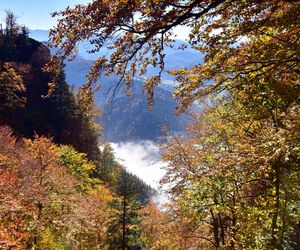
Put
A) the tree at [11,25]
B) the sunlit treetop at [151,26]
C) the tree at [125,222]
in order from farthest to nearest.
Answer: the tree at [11,25] < the tree at [125,222] < the sunlit treetop at [151,26]

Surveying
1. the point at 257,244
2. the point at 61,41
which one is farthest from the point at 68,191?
the point at 61,41

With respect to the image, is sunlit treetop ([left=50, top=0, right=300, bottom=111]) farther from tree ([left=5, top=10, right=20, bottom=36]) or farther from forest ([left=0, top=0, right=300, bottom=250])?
tree ([left=5, top=10, right=20, bottom=36])

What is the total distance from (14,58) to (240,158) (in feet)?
226

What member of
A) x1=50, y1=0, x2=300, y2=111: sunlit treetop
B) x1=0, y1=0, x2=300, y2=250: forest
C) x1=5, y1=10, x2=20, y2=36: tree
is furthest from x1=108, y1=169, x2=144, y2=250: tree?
x1=5, y1=10, x2=20, y2=36: tree

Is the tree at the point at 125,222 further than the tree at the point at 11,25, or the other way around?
the tree at the point at 11,25

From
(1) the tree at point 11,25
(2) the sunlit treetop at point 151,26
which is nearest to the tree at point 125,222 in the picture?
(2) the sunlit treetop at point 151,26

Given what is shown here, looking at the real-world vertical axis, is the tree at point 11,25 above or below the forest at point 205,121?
above

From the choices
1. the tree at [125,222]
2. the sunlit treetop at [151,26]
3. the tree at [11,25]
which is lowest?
the sunlit treetop at [151,26]

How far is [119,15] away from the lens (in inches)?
218

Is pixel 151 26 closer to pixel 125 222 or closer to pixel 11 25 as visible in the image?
pixel 125 222

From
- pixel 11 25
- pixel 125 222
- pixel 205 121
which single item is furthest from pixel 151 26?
pixel 11 25

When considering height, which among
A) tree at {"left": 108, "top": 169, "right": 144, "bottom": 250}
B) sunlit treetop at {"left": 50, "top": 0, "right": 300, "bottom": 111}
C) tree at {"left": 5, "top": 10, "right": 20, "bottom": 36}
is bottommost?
sunlit treetop at {"left": 50, "top": 0, "right": 300, "bottom": 111}

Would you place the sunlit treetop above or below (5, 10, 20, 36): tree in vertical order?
below

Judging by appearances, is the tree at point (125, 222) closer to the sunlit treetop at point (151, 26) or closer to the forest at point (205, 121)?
the forest at point (205, 121)
